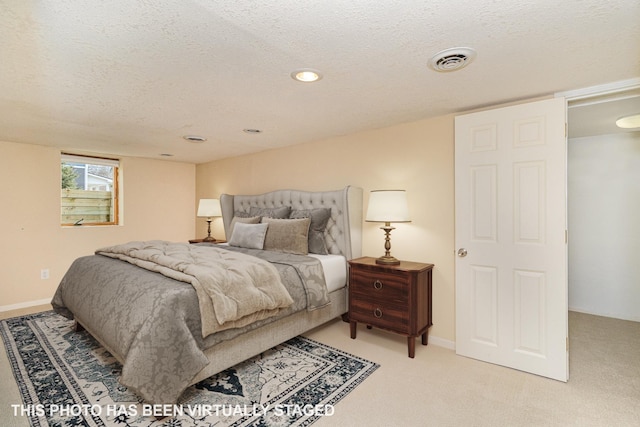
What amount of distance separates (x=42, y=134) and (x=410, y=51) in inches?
158

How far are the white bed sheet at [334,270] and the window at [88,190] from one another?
141 inches

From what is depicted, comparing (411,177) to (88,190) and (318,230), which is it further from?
(88,190)

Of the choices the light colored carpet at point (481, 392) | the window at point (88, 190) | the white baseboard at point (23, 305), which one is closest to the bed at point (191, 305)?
the light colored carpet at point (481, 392)

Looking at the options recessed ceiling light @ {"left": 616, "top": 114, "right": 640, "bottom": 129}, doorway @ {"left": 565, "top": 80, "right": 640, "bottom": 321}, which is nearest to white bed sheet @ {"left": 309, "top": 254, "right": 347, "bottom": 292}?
doorway @ {"left": 565, "top": 80, "right": 640, "bottom": 321}

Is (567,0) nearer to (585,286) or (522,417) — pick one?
(522,417)

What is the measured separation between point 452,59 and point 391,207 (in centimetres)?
134

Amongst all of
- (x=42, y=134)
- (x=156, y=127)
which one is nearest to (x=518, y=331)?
(x=156, y=127)

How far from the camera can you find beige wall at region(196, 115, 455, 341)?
2.89 meters

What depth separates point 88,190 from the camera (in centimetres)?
471

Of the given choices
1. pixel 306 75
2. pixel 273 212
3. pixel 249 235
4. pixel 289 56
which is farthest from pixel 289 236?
pixel 289 56

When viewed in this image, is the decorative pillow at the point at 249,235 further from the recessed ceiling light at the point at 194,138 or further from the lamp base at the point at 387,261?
the lamp base at the point at 387,261

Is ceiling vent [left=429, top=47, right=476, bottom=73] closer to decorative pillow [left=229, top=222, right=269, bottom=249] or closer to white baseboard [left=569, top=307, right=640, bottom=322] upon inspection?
decorative pillow [left=229, top=222, right=269, bottom=249]

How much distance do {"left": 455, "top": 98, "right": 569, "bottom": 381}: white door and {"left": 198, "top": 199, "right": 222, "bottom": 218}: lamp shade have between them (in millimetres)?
3639

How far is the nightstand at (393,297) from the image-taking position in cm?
265
